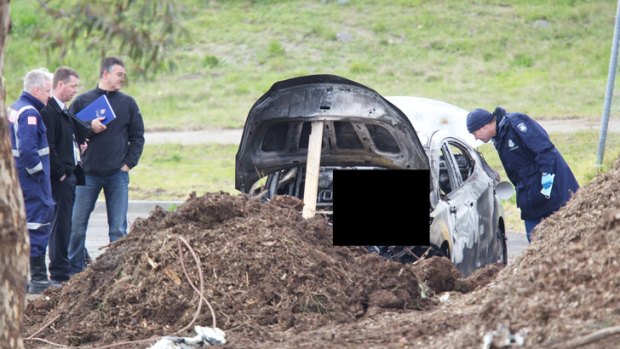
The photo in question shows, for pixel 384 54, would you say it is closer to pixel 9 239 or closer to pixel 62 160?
pixel 62 160

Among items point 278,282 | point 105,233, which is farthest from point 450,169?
point 105,233

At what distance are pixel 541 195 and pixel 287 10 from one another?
67.7ft

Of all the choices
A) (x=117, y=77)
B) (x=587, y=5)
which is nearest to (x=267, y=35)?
(x=587, y=5)

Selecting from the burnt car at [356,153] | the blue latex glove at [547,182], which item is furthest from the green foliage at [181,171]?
the blue latex glove at [547,182]

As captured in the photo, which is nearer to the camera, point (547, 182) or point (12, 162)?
point (12, 162)

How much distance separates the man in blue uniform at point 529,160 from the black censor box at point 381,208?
119cm

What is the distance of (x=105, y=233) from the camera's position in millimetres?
14883

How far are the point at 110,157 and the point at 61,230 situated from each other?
92 cm

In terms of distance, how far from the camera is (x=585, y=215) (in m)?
7.69

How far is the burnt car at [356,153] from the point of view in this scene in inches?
372

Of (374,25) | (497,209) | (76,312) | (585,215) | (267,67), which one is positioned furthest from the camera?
(374,25)

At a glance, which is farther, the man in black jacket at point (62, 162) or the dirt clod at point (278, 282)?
the man in black jacket at point (62, 162)

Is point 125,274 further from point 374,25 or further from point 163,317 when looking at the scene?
point 374,25

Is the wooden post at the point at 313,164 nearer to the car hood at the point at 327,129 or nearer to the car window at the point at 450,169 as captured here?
the car hood at the point at 327,129
